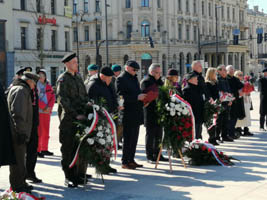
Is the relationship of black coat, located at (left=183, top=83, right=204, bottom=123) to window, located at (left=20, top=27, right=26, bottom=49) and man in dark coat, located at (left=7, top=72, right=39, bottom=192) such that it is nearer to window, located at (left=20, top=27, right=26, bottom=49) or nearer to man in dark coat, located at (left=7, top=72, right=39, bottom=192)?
man in dark coat, located at (left=7, top=72, right=39, bottom=192)

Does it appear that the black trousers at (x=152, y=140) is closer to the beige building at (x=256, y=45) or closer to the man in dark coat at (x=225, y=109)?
the man in dark coat at (x=225, y=109)

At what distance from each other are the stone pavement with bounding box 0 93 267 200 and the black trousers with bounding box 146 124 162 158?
256 mm

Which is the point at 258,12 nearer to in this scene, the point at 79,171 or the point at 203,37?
the point at 203,37

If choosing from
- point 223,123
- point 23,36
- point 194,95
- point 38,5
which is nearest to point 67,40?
point 38,5

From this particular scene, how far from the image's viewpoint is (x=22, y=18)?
43219 mm

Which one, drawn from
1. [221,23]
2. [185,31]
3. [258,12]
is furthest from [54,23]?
[258,12]

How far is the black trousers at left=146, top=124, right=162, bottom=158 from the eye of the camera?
10.1 meters

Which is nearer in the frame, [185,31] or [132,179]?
[132,179]

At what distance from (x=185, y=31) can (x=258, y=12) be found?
48542 millimetres

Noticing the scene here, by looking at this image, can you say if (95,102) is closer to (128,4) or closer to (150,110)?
(150,110)

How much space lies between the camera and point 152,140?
10148 mm

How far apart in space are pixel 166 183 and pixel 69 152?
1.71 m

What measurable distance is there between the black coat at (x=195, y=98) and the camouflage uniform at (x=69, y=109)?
3.47 meters

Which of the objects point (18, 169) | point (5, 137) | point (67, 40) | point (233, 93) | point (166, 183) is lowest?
point (166, 183)
